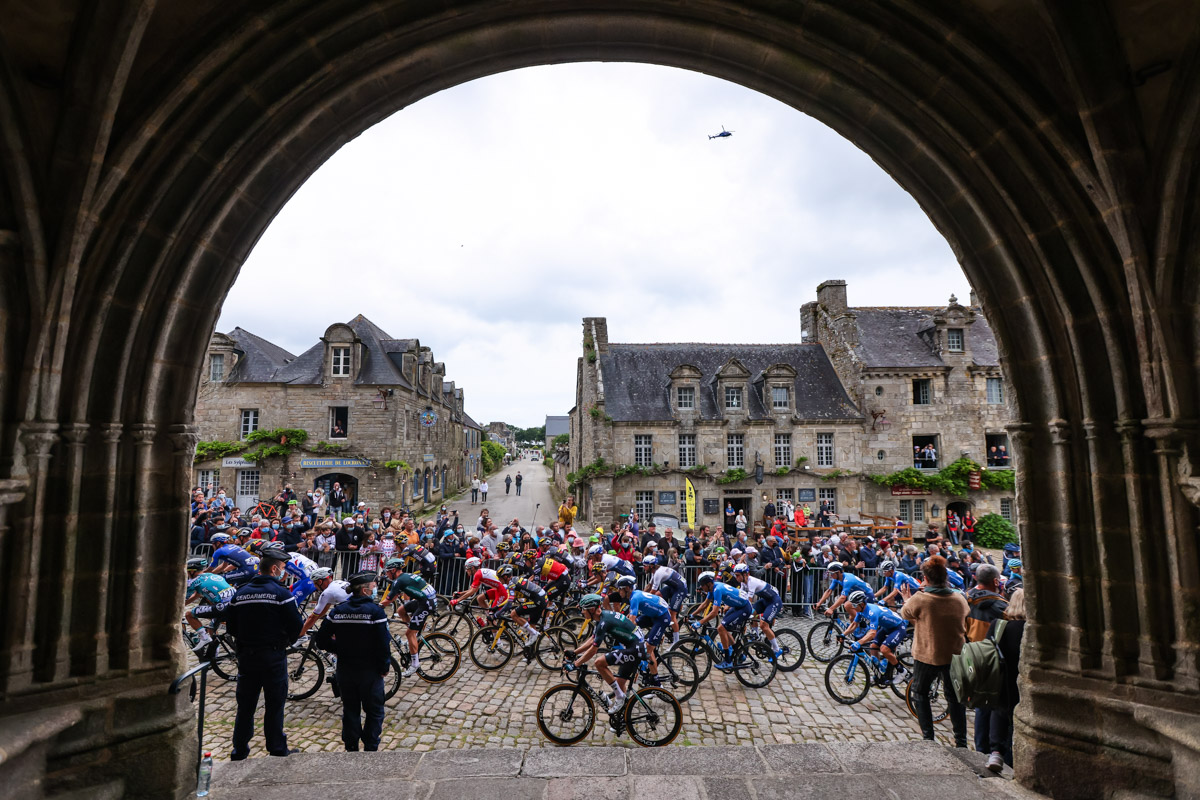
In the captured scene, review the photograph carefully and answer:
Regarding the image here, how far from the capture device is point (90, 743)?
3.21 metres

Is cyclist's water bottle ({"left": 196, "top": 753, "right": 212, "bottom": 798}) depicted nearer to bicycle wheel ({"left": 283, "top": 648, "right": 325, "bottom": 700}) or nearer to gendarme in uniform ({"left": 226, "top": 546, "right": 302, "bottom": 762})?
gendarme in uniform ({"left": 226, "top": 546, "right": 302, "bottom": 762})

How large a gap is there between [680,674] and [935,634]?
3487mm

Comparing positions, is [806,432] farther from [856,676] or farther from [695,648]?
[695,648]

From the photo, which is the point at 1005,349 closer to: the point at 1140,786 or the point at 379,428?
the point at 1140,786

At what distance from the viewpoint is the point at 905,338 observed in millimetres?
25266

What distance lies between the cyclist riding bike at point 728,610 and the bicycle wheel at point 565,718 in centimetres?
236

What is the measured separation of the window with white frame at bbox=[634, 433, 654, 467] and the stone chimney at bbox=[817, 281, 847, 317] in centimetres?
1119

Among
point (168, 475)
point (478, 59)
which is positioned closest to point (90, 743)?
point (168, 475)

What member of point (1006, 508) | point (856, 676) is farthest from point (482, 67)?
point (1006, 508)

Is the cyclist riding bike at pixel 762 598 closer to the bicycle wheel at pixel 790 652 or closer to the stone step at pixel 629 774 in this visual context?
the bicycle wheel at pixel 790 652

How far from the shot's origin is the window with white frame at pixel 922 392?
23.6m

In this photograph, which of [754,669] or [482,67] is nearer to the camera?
[482,67]

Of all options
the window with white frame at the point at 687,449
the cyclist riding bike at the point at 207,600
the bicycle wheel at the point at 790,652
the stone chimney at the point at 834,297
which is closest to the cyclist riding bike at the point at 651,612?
the bicycle wheel at the point at 790,652

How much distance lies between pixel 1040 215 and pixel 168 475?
20.4ft
